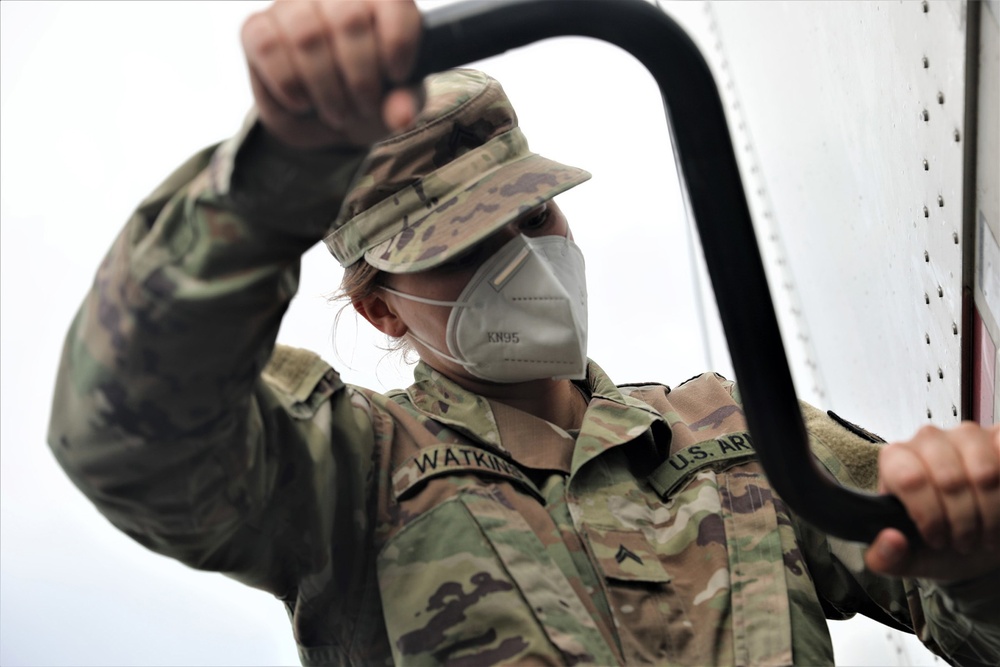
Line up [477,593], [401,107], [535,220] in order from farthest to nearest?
[535,220], [477,593], [401,107]

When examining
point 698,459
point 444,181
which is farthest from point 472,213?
point 698,459

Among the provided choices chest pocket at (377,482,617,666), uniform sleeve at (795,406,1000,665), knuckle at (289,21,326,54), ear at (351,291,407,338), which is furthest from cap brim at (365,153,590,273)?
knuckle at (289,21,326,54)

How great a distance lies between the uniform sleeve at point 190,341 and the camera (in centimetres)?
76

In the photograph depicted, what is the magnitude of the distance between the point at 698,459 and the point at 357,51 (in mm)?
655

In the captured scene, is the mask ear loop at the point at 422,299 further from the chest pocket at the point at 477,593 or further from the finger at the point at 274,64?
the finger at the point at 274,64

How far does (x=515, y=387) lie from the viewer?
1261mm

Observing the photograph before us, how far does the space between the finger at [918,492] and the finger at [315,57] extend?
42 cm

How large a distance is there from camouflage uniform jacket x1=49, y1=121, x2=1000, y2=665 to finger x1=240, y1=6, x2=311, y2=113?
67 mm

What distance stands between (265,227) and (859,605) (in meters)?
0.73

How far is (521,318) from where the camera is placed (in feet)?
3.90

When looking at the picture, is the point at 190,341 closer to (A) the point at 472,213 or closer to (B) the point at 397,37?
(B) the point at 397,37

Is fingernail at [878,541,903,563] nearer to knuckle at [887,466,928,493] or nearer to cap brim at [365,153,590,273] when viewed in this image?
knuckle at [887,466,928,493]

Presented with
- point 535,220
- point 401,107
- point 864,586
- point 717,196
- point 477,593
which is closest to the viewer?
point 401,107

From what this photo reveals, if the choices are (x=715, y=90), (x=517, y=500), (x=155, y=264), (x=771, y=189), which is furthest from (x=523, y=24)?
(x=771, y=189)
